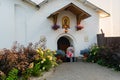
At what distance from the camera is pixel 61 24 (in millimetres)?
17891

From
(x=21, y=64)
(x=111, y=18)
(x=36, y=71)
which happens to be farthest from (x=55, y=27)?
(x=21, y=64)

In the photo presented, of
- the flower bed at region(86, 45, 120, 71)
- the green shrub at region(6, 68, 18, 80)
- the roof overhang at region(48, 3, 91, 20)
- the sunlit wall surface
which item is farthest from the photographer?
the sunlit wall surface

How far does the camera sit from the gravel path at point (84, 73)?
1242 cm

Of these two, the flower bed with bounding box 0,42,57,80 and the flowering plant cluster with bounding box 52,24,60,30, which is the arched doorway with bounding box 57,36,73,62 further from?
the flower bed with bounding box 0,42,57,80

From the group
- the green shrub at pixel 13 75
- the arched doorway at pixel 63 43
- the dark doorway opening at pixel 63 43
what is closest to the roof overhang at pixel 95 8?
the arched doorway at pixel 63 43

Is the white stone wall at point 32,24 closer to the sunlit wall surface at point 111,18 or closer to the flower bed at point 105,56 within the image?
the flower bed at point 105,56

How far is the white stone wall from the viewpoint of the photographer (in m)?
16.8

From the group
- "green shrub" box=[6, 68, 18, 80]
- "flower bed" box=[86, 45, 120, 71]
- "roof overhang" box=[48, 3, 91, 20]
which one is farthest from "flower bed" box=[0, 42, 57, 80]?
"roof overhang" box=[48, 3, 91, 20]

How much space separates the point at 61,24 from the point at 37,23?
155 cm

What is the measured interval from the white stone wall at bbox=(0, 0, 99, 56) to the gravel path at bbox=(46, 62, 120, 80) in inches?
123

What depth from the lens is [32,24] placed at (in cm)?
1717

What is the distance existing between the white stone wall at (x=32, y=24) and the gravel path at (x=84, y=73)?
3.12 m

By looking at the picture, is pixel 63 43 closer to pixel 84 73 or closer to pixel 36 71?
pixel 84 73

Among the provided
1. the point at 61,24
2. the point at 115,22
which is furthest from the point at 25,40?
the point at 115,22
